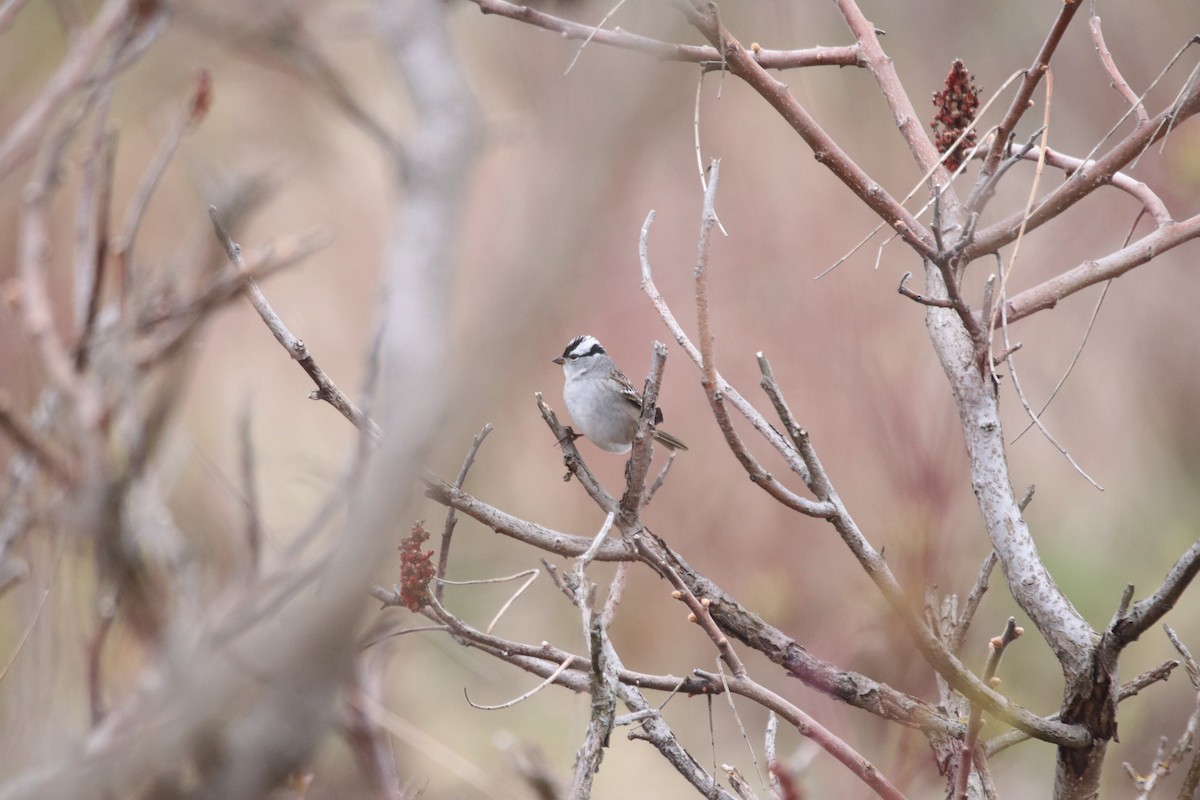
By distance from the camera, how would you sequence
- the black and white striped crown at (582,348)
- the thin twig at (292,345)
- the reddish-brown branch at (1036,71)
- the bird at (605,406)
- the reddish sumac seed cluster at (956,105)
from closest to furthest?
the thin twig at (292,345) < the reddish-brown branch at (1036,71) < the reddish sumac seed cluster at (956,105) < the bird at (605,406) < the black and white striped crown at (582,348)

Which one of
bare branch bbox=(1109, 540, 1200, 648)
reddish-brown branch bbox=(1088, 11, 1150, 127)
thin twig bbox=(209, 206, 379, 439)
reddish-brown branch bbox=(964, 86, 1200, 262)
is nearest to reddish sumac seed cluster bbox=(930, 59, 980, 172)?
reddish-brown branch bbox=(964, 86, 1200, 262)

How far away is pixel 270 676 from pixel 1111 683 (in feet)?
4.28

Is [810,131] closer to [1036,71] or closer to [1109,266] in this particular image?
[1036,71]

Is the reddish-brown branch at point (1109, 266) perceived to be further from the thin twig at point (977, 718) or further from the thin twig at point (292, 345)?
the thin twig at point (292, 345)

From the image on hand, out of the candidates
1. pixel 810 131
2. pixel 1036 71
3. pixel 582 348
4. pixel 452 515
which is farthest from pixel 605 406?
pixel 1036 71

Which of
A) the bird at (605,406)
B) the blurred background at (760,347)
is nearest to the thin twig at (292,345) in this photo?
the bird at (605,406)

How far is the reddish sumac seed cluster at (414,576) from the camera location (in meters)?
1.61

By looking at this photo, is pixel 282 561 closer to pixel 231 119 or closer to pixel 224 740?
pixel 224 740

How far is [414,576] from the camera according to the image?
5.32 ft

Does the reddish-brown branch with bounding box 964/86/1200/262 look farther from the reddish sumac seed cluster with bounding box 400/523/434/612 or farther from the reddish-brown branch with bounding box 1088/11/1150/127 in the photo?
the reddish sumac seed cluster with bounding box 400/523/434/612

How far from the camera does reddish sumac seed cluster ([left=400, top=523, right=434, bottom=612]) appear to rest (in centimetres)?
161

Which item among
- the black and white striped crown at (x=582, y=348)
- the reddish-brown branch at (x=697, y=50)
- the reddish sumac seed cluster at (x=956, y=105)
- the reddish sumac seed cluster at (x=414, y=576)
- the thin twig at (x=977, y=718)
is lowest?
the reddish sumac seed cluster at (x=414, y=576)

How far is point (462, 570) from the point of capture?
13.2 ft

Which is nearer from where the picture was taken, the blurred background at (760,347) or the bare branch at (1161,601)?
the bare branch at (1161,601)
